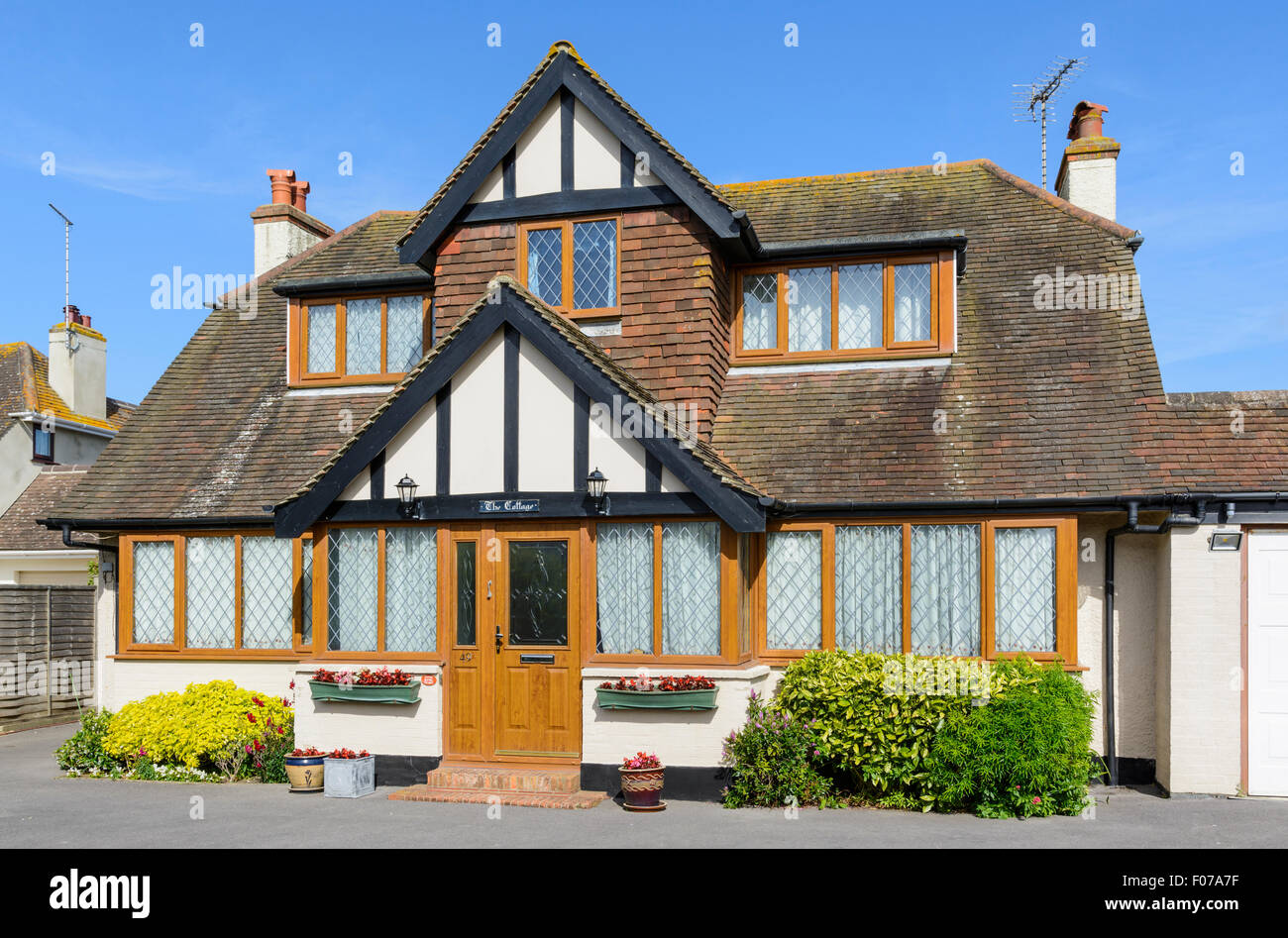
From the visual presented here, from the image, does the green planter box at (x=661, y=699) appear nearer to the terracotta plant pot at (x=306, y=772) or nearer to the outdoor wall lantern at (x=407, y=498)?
the outdoor wall lantern at (x=407, y=498)

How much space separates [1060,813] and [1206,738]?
1918 mm

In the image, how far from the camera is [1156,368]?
40.3 ft

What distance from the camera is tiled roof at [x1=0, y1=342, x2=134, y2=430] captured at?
2339 centimetres

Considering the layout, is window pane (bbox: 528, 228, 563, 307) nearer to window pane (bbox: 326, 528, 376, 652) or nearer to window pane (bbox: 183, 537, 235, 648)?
window pane (bbox: 326, 528, 376, 652)

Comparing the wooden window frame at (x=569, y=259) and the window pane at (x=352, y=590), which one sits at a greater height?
the wooden window frame at (x=569, y=259)

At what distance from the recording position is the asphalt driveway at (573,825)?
9180 millimetres

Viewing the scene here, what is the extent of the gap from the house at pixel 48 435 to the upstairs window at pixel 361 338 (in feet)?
26.9

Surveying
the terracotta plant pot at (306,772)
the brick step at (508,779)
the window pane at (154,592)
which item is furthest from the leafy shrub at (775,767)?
the window pane at (154,592)

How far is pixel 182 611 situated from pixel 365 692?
3744mm

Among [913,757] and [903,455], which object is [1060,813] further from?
[903,455]

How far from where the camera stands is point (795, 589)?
39.4ft

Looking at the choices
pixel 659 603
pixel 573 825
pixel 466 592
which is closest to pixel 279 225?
pixel 466 592

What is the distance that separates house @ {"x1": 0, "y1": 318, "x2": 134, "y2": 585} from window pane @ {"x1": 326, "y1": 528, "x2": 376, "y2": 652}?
10600mm

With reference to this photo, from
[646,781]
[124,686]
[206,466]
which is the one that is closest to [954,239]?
[646,781]
